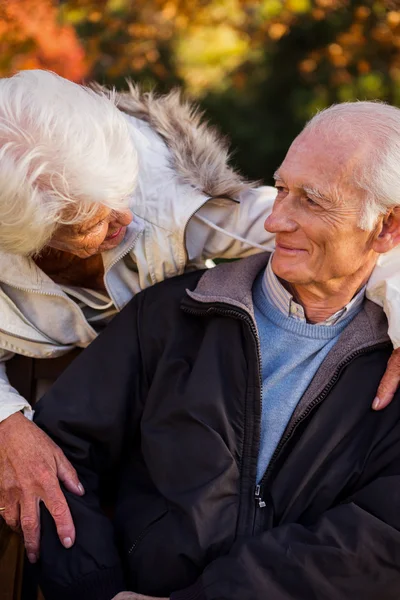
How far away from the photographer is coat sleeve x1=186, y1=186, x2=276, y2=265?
2.66 metres

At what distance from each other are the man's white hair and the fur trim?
0.38 m

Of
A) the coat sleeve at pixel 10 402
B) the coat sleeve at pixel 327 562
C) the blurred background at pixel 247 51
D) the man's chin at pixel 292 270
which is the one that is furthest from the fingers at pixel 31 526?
the blurred background at pixel 247 51

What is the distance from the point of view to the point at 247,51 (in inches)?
241

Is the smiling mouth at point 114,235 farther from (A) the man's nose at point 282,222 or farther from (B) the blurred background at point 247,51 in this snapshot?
(B) the blurred background at point 247,51

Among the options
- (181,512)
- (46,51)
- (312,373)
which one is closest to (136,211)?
(312,373)

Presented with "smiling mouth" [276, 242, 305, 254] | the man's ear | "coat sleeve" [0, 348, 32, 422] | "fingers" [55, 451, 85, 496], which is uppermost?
the man's ear

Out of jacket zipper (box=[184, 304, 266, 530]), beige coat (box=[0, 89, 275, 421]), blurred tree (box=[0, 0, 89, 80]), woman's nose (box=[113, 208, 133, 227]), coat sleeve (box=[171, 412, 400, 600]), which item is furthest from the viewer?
blurred tree (box=[0, 0, 89, 80])

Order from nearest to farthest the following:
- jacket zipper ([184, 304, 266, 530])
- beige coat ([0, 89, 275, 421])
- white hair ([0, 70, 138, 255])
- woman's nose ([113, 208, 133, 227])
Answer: white hair ([0, 70, 138, 255]), jacket zipper ([184, 304, 266, 530]), woman's nose ([113, 208, 133, 227]), beige coat ([0, 89, 275, 421])

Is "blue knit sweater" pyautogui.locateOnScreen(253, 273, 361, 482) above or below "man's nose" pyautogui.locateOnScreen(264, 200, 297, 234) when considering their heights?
below

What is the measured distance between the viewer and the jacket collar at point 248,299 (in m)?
2.37

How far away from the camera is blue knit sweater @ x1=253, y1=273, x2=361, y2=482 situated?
238 centimetres

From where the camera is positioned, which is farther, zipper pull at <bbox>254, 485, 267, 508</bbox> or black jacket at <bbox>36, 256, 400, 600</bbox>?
zipper pull at <bbox>254, 485, 267, 508</bbox>

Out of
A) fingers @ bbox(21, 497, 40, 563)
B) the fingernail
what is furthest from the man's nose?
fingers @ bbox(21, 497, 40, 563)

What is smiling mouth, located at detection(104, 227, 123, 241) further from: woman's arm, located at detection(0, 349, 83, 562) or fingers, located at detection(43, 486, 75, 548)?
fingers, located at detection(43, 486, 75, 548)
